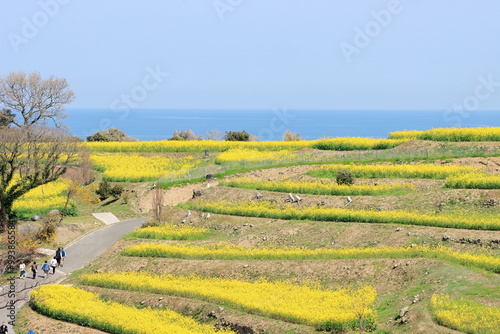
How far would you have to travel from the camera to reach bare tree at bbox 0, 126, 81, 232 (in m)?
51.1

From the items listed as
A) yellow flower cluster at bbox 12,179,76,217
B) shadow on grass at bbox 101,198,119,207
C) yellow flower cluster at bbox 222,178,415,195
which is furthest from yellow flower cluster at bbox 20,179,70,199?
yellow flower cluster at bbox 222,178,415,195

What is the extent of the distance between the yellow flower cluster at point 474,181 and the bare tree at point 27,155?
91.1 feet

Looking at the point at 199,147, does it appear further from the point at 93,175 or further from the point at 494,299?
the point at 494,299

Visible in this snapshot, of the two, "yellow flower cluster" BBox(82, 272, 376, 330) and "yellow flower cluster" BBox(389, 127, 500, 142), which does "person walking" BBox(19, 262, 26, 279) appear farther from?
"yellow flower cluster" BBox(389, 127, 500, 142)

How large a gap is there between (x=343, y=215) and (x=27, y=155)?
2322 centimetres

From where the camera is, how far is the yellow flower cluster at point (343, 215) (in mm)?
40031

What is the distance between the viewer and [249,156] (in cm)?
6969

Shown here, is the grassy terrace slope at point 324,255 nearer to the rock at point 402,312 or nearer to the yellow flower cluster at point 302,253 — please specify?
the yellow flower cluster at point 302,253

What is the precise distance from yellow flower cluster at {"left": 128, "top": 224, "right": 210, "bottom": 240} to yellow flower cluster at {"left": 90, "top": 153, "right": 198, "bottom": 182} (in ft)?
61.8

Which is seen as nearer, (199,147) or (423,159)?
(423,159)

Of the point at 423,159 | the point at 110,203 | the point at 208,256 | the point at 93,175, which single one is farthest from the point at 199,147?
the point at 208,256

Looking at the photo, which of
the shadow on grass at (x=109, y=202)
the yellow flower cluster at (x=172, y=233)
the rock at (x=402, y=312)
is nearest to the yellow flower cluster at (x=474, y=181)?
the yellow flower cluster at (x=172, y=233)

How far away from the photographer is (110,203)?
61594 millimetres

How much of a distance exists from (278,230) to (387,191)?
30.6 ft
